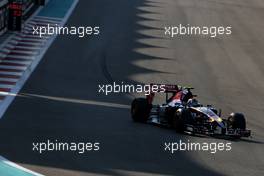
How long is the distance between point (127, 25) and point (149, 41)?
4.60 metres

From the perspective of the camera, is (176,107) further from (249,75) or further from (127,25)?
(127,25)

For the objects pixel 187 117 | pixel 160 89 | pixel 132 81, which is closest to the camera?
pixel 187 117

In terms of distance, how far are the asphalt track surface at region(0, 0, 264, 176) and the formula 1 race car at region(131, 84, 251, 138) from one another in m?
0.32

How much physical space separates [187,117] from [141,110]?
1863mm

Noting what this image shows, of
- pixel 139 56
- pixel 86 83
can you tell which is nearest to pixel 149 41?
pixel 139 56

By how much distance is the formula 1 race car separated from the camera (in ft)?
64.1

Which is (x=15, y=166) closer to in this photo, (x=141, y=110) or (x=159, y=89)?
(x=141, y=110)

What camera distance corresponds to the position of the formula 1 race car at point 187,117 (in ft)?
64.1

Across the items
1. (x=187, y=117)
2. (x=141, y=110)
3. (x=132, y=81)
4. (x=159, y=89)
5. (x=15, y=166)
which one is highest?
(x=159, y=89)

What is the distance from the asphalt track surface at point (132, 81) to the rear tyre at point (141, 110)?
0.28 meters

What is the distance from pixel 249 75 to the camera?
3180 centimetres

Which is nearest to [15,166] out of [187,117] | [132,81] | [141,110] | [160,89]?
[187,117]

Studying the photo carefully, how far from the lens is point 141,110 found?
2109cm

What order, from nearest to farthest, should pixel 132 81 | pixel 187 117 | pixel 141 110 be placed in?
pixel 187 117 < pixel 141 110 < pixel 132 81
